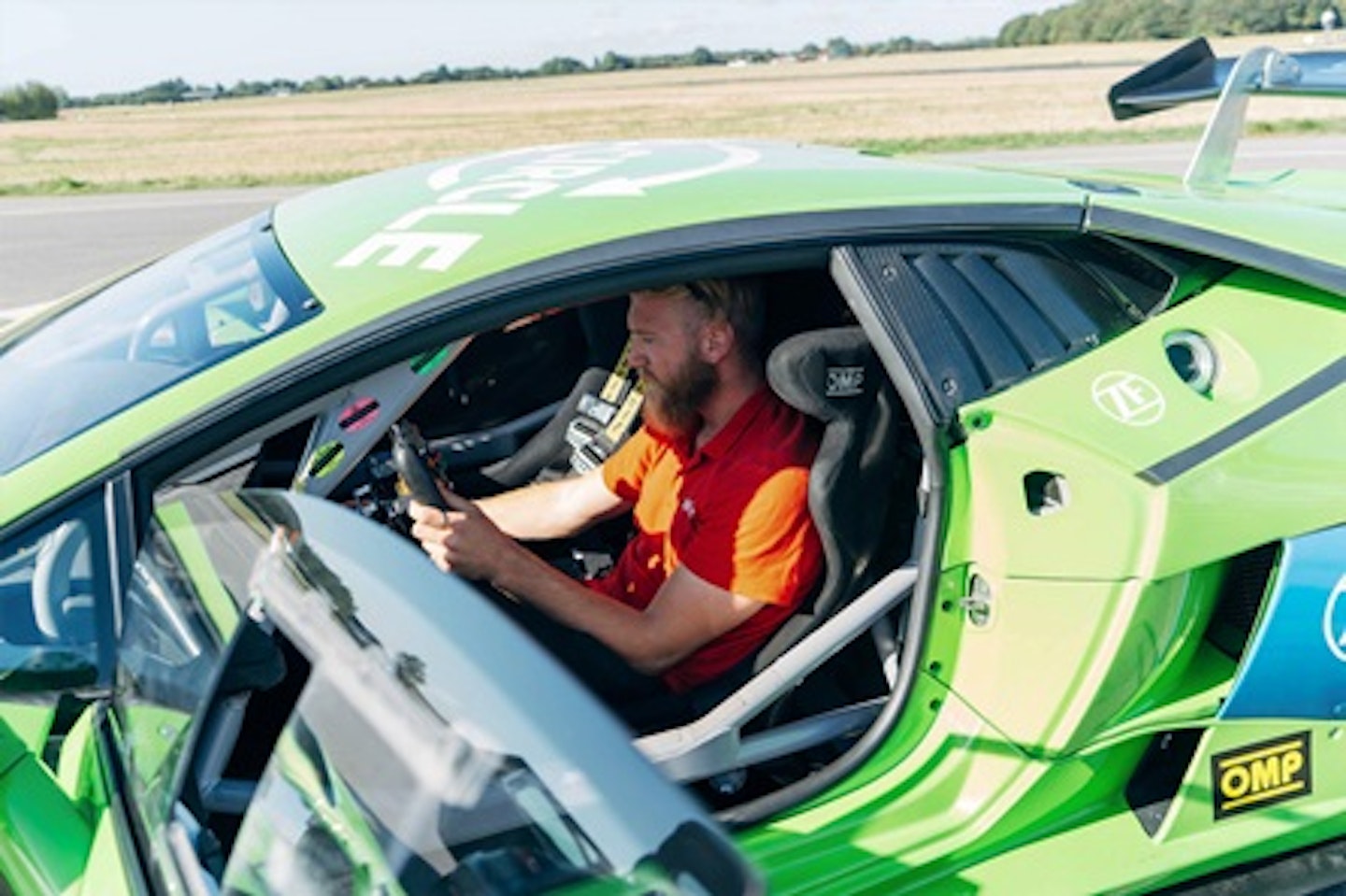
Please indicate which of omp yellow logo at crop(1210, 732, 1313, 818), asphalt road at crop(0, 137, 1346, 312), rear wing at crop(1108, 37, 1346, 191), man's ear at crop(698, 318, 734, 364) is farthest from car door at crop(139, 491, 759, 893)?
asphalt road at crop(0, 137, 1346, 312)

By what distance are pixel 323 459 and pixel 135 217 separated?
1145 centimetres

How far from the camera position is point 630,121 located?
2806cm

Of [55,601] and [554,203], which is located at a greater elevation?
[554,203]

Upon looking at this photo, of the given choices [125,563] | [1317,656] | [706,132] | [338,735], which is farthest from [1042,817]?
[706,132]

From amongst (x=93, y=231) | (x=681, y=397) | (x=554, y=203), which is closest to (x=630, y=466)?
(x=681, y=397)

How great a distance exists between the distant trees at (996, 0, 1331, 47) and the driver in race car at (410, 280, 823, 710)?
37812mm

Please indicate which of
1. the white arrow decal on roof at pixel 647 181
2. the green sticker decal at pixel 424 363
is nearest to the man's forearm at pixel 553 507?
the green sticker decal at pixel 424 363

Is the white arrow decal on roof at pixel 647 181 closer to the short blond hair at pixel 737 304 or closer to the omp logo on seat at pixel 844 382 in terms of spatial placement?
the short blond hair at pixel 737 304

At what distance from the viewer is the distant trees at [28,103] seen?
46.3 m

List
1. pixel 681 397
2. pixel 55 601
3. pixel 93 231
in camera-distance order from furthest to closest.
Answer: pixel 93 231 → pixel 681 397 → pixel 55 601

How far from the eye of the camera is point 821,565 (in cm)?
219

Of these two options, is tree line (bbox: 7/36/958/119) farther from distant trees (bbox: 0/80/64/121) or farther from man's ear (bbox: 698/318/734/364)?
man's ear (bbox: 698/318/734/364)

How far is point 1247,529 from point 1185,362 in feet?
0.94

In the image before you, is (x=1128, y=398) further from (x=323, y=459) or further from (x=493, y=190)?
(x=323, y=459)
